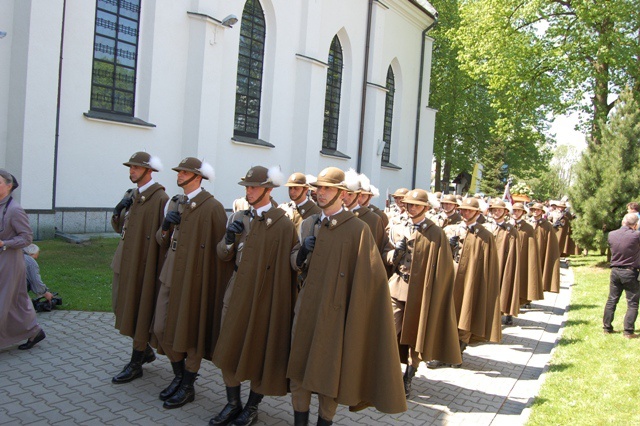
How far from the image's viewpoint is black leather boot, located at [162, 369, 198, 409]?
5465mm

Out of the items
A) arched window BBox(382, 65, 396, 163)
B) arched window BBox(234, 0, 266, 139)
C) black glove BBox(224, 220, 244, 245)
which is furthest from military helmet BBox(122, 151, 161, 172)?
arched window BBox(382, 65, 396, 163)

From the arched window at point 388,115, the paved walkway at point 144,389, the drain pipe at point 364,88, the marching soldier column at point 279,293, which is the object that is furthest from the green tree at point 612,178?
the marching soldier column at point 279,293

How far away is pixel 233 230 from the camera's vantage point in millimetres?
5113

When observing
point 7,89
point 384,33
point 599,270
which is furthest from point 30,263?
point 384,33

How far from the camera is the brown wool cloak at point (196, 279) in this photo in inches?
213

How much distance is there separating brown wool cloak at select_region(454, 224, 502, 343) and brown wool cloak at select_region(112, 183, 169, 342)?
14.8 ft

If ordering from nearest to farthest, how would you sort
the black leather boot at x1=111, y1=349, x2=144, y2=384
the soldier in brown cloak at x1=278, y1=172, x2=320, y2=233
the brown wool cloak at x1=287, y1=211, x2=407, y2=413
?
the brown wool cloak at x1=287, y1=211, x2=407, y2=413 → the black leather boot at x1=111, y1=349, x2=144, y2=384 → the soldier in brown cloak at x1=278, y1=172, x2=320, y2=233

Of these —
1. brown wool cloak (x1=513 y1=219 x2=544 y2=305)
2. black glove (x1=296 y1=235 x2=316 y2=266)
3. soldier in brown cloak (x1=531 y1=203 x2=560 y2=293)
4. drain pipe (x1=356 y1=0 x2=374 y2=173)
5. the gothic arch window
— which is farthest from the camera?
drain pipe (x1=356 y1=0 x2=374 y2=173)

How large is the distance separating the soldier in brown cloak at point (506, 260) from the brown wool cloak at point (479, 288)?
2.16 meters

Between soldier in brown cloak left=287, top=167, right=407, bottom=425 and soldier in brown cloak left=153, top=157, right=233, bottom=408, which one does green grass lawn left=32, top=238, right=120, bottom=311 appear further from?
soldier in brown cloak left=287, top=167, right=407, bottom=425

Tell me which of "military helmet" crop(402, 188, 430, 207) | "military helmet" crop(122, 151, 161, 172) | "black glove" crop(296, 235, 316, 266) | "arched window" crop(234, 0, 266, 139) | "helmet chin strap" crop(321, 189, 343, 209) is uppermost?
"arched window" crop(234, 0, 266, 139)

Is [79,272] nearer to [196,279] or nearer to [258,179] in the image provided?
[196,279]

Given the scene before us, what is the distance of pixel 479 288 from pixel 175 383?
4727 mm

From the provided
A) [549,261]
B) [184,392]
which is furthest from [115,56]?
[549,261]
